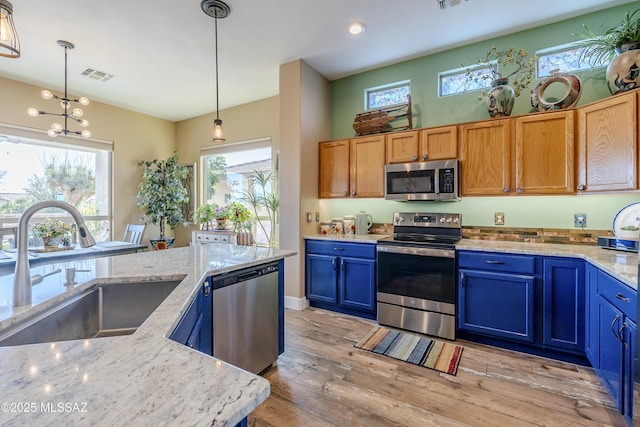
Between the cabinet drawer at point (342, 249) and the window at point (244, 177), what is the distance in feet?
3.18

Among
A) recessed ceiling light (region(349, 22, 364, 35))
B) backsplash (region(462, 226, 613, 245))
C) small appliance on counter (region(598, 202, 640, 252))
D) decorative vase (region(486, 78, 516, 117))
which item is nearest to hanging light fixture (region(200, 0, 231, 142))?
recessed ceiling light (region(349, 22, 364, 35))

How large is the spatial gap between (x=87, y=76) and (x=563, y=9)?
5535 mm

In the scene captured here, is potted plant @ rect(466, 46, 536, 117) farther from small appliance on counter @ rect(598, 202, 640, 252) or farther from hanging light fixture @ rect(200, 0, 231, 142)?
hanging light fixture @ rect(200, 0, 231, 142)

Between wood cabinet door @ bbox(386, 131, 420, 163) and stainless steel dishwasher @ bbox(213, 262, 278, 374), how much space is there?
1995 millimetres

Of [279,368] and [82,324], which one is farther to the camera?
[279,368]

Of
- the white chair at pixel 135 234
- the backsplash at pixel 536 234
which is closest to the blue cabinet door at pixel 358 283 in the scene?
the backsplash at pixel 536 234

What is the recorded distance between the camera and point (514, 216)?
3066 millimetres

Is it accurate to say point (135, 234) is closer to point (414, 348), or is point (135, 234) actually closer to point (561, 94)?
point (414, 348)

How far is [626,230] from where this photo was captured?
7.64ft

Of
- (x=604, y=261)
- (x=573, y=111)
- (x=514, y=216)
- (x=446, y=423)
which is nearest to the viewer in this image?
(x=446, y=423)

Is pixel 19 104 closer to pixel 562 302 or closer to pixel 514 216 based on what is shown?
pixel 514 216

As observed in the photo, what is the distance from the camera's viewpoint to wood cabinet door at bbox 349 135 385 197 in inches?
Result: 138

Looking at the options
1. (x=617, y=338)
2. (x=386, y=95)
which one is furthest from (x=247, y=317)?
(x=386, y=95)

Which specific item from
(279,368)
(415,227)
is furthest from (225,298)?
(415,227)
